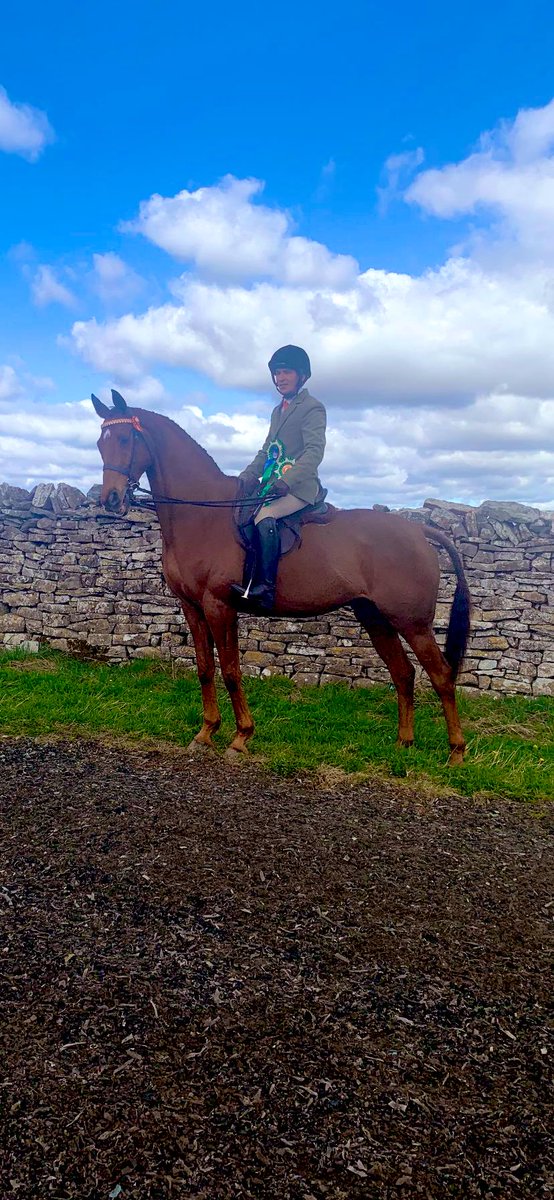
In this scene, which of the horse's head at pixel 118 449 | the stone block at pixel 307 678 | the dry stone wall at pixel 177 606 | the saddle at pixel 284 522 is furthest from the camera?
the stone block at pixel 307 678

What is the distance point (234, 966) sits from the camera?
3213mm

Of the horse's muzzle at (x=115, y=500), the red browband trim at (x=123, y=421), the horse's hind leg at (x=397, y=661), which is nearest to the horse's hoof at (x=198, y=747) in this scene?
the horse's hind leg at (x=397, y=661)

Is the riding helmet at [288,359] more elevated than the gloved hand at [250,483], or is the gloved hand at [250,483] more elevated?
the riding helmet at [288,359]

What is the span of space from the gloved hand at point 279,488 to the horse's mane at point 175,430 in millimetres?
720

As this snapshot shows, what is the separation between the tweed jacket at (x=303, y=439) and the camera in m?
6.29

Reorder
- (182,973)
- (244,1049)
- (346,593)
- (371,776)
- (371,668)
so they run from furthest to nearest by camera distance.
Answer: (371,668)
(346,593)
(371,776)
(182,973)
(244,1049)

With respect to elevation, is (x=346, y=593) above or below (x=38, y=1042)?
above

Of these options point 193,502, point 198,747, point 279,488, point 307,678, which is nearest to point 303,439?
point 279,488

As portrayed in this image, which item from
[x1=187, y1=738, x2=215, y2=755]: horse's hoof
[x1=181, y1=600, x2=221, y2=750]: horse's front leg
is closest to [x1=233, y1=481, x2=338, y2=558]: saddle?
[x1=181, y1=600, x2=221, y2=750]: horse's front leg

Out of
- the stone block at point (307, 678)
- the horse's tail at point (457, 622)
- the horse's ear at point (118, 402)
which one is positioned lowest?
the stone block at point (307, 678)

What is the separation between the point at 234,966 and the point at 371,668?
6.07m

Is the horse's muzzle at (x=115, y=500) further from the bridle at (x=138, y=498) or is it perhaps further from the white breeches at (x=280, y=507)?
the white breeches at (x=280, y=507)

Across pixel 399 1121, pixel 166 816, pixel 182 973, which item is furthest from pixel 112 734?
pixel 399 1121

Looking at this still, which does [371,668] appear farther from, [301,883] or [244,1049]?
[244,1049]
